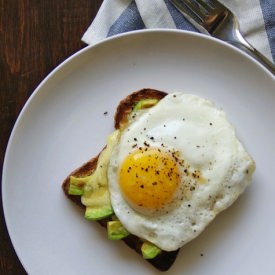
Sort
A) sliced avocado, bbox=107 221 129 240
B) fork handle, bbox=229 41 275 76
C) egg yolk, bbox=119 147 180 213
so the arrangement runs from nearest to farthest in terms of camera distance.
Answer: egg yolk, bbox=119 147 180 213
sliced avocado, bbox=107 221 129 240
fork handle, bbox=229 41 275 76

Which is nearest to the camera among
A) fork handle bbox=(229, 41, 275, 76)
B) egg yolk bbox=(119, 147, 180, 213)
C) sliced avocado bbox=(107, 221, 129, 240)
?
egg yolk bbox=(119, 147, 180, 213)

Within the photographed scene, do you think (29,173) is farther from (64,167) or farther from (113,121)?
(113,121)

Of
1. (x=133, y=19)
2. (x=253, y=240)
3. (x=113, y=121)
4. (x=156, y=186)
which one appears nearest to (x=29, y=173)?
(x=113, y=121)

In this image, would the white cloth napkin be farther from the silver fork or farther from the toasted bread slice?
the toasted bread slice

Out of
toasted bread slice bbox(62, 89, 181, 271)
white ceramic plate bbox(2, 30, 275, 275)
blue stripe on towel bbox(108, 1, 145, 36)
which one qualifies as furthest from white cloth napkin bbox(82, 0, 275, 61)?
toasted bread slice bbox(62, 89, 181, 271)

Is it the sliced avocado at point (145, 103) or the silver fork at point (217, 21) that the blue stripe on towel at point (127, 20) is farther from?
the sliced avocado at point (145, 103)

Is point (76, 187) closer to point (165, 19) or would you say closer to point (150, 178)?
point (150, 178)
